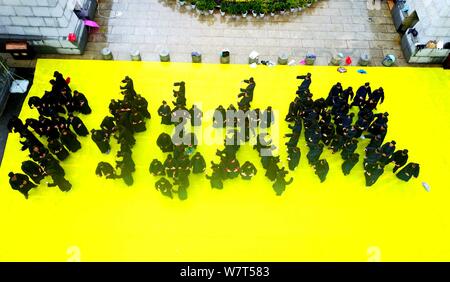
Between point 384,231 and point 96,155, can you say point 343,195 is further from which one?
point 96,155

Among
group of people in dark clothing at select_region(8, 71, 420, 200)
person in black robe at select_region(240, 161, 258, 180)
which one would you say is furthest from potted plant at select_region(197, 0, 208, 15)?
person in black robe at select_region(240, 161, 258, 180)

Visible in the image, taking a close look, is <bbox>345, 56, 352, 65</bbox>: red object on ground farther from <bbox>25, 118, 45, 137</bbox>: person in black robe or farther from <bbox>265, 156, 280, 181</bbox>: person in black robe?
<bbox>25, 118, 45, 137</bbox>: person in black robe

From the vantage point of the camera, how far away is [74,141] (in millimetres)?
11180

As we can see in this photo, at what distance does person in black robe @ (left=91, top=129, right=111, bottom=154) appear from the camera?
1077cm

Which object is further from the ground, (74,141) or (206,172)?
(74,141)

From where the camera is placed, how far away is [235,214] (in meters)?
10.7

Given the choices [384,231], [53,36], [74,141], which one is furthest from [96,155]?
[384,231]

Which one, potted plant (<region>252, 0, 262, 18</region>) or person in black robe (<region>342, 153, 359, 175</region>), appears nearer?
person in black robe (<region>342, 153, 359, 175</region>)

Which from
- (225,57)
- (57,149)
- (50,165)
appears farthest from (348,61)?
(50,165)

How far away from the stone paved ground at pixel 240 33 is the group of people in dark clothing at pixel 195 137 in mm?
2826

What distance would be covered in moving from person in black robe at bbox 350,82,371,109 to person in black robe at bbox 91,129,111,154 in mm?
7300

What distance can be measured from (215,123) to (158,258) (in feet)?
14.0

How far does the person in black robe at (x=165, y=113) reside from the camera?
37.3 ft

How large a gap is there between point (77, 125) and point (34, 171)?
1767mm
